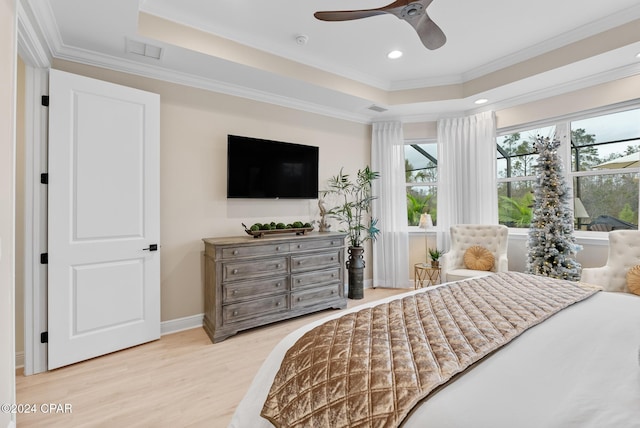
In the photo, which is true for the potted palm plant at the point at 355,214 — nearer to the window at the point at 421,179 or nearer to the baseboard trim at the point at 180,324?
the window at the point at 421,179

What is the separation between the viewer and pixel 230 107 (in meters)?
3.43

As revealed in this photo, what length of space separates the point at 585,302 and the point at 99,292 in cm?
353

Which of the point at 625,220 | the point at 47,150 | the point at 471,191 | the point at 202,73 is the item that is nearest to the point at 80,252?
the point at 47,150

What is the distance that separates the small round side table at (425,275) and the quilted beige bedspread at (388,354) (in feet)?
8.11

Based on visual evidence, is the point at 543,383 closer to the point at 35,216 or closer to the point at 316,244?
the point at 316,244

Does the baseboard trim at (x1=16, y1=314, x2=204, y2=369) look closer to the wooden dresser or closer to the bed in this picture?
the wooden dresser

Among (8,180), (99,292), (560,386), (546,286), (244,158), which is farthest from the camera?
(244,158)

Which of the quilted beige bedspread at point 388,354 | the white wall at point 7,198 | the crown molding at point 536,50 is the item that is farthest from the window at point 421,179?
the white wall at point 7,198

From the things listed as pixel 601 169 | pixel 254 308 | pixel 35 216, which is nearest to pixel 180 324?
pixel 254 308

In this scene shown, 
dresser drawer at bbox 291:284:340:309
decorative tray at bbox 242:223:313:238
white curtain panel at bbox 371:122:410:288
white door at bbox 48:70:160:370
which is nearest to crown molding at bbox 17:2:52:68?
white door at bbox 48:70:160:370

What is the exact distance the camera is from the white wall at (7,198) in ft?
4.56

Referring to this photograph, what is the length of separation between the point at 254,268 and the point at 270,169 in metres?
1.23

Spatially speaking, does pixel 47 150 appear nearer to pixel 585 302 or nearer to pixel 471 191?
pixel 585 302

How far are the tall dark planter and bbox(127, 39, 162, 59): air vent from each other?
3101 millimetres
